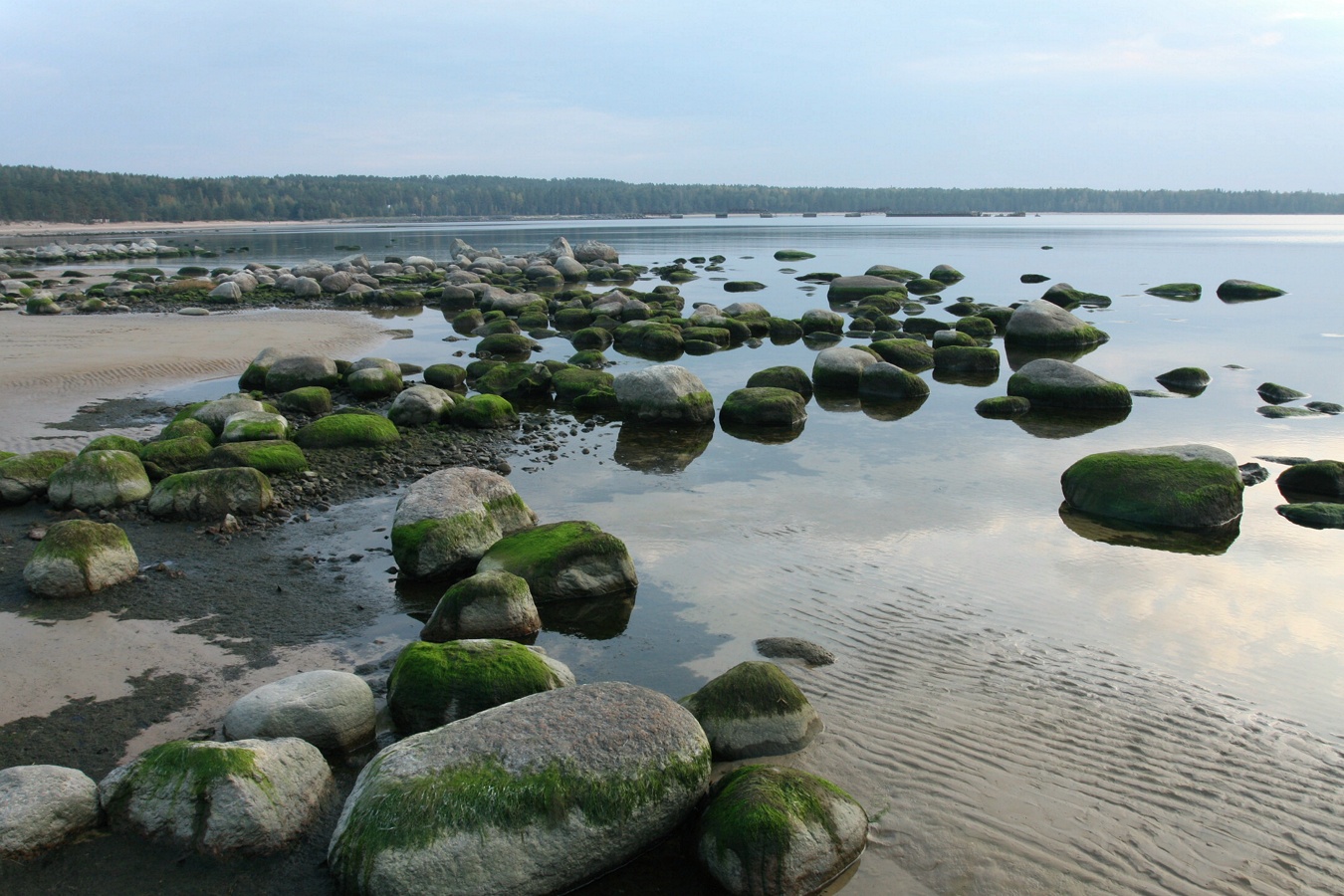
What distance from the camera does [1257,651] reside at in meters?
8.49

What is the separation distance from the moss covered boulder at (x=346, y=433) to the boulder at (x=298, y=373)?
4.62 meters

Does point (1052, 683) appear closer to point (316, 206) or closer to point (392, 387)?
point (392, 387)

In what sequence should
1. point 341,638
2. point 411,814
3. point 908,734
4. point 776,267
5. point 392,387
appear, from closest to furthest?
point 411,814 → point 908,734 → point 341,638 → point 392,387 → point 776,267

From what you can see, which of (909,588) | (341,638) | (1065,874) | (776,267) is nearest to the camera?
(1065,874)

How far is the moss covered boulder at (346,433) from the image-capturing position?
14.1 meters

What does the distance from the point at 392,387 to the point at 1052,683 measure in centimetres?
1430

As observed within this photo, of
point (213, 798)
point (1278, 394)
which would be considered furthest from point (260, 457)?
point (1278, 394)

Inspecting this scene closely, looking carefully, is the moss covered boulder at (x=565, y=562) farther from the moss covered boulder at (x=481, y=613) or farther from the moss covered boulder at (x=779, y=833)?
the moss covered boulder at (x=779, y=833)

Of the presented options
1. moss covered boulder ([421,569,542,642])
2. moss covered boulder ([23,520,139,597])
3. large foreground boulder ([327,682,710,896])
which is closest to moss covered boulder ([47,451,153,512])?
moss covered boulder ([23,520,139,597])

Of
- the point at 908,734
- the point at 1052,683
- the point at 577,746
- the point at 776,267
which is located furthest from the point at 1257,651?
the point at 776,267

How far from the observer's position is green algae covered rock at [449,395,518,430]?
1612 cm

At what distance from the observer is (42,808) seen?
543 centimetres

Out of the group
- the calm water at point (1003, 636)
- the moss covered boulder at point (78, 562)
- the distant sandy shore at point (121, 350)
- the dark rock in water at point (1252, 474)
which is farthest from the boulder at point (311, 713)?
the dark rock in water at point (1252, 474)

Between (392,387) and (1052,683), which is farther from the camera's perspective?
(392,387)
